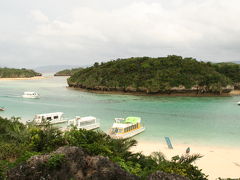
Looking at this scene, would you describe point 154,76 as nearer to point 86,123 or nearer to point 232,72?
point 232,72

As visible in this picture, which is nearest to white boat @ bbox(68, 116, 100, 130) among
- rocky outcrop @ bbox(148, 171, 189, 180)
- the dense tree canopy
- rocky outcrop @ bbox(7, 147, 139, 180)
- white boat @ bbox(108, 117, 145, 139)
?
white boat @ bbox(108, 117, 145, 139)

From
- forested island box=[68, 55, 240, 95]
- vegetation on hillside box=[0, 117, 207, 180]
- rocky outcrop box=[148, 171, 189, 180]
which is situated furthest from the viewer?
forested island box=[68, 55, 240, 95]

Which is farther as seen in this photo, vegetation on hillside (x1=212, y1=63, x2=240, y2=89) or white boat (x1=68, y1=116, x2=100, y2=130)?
vegetation on hillside (x1=212, y1=63, x2=240, y2=89)

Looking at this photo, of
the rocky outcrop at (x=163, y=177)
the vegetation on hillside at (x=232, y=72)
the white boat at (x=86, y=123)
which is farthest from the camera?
the vegetation on hillside at (x=232, y=72)

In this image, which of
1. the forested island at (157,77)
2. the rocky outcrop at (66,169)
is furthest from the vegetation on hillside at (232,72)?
the rocky outcrop at (66,169)

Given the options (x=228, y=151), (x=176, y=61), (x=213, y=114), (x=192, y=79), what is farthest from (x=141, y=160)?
(x=176, y=61)

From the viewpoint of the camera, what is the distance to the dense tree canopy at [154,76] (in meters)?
50.6

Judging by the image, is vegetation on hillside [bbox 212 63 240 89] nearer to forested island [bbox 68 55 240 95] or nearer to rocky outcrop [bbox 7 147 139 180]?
forested island [bbox 68 55 240 95]

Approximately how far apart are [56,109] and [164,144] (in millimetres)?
19758

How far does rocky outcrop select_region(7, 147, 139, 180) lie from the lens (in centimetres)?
587

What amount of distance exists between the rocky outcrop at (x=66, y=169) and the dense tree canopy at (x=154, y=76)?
4460cm

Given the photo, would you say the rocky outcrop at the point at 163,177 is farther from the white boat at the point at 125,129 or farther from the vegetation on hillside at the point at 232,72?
the vegetation on hillside at the point at 232,72

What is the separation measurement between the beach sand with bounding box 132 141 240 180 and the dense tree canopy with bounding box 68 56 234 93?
3373 cm

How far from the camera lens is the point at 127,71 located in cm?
5994
